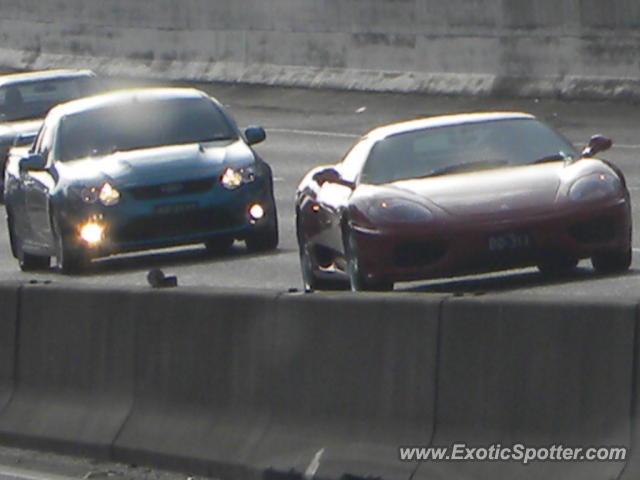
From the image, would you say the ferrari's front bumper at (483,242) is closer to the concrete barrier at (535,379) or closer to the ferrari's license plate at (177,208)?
the ferrari's license plate at (177,208)

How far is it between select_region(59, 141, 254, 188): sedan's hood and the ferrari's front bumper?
4.40 m

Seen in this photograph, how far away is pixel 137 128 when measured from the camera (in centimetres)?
1869

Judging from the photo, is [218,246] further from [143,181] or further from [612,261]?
[612,261]

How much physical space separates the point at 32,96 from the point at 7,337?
1669cm

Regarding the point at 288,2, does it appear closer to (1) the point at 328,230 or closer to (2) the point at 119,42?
(2) the point at 119,42

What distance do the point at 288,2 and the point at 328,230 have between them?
21485mm

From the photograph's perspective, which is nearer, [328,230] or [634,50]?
[328,230]

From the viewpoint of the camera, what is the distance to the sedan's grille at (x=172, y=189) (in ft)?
58.6

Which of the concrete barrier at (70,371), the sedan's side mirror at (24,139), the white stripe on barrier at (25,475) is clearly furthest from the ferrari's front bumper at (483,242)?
the sedan's side mirror at (24,139)

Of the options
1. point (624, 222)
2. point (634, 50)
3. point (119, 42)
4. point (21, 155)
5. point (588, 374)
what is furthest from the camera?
point (119, 42)

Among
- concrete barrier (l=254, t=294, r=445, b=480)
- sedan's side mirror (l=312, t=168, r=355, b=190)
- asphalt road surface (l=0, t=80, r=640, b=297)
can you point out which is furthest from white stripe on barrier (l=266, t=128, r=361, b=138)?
concrete barrier (l=254, t=294, r=445, b=480)

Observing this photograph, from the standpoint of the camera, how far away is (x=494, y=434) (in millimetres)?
7918

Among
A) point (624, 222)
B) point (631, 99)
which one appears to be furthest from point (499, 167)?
point (631, 99)

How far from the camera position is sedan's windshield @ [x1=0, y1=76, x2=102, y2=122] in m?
26.3
